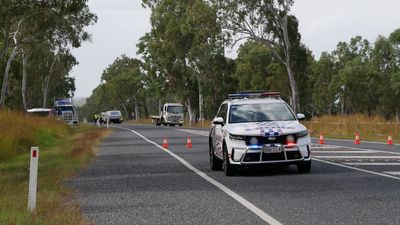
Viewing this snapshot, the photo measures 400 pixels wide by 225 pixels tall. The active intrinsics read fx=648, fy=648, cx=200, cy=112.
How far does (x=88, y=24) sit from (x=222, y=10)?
36.5 feet

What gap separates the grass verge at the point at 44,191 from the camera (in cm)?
834

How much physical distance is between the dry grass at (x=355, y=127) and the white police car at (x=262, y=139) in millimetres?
21589

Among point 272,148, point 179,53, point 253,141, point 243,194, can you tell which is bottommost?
point 243,194

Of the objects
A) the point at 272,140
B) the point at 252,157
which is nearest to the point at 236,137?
the point at 252,157

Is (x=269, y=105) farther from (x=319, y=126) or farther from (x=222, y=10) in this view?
(x=222, y=10)

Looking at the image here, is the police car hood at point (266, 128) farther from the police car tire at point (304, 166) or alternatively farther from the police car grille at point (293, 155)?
the police car tire at point (304, 166)

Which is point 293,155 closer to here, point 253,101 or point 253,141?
point 253,141

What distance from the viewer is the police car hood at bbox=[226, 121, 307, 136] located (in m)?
13.4

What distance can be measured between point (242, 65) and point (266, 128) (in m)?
86.6

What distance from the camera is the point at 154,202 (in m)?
10.1

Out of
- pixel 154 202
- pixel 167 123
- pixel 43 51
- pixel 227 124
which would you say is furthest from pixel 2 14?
pixel 167 123

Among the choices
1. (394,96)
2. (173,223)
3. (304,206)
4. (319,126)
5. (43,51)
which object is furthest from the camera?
(394,96)

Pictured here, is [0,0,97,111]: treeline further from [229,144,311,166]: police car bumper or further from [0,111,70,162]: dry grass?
[229,144,311,166]: police car bumper

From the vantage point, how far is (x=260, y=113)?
14.7 meters
